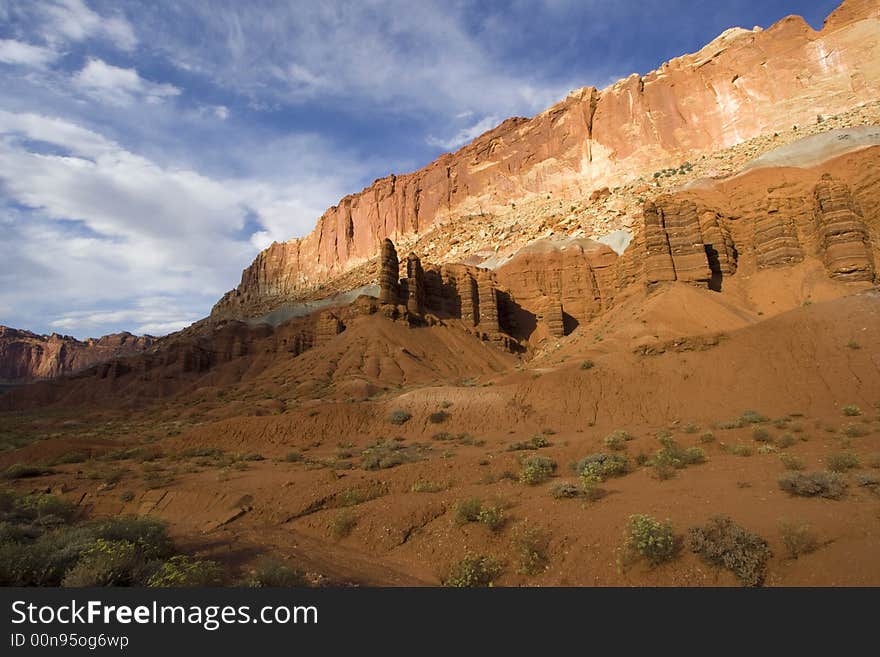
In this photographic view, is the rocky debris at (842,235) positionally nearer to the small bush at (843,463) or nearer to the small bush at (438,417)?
the small bush at (843,463)

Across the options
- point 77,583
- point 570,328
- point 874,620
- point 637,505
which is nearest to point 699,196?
point 570,328

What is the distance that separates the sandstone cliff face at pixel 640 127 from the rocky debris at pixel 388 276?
98.0 ft

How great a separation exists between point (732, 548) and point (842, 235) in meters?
35.5

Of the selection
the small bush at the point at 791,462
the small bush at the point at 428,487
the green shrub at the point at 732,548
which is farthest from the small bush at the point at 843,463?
the small bush at the point at 428,487

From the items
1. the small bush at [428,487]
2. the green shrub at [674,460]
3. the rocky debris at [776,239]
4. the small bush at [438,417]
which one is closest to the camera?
the green shrub at [674,460]

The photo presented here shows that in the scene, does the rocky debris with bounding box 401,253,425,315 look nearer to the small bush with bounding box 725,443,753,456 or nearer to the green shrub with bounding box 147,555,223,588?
the small bush with bounding box 725,443,753,456

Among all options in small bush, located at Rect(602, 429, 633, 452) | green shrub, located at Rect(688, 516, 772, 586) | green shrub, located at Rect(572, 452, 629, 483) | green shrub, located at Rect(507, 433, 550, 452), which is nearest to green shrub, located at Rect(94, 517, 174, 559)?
green shrub, located at Rect(688, 516, 772, 586)

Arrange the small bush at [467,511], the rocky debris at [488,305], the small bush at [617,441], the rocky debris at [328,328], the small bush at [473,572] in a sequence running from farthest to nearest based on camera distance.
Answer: the rocky debris at [488,305]
the rocky debris at [328,328]
the small bush at [617,441]
the small bush at [467,511]
the small bush at [473,572]

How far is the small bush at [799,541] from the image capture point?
5520 mm

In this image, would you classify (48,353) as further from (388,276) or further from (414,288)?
(414,288)

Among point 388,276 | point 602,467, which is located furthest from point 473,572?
point 388,276

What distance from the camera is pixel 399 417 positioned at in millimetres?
23984

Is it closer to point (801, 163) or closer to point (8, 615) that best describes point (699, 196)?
point (801, 163)

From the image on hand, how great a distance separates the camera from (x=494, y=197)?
97.2 meters
